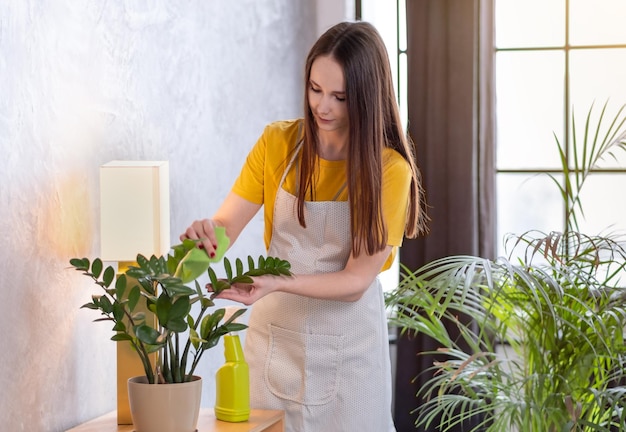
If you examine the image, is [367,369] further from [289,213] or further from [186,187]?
[186,187]

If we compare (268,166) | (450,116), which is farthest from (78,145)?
(450,116)

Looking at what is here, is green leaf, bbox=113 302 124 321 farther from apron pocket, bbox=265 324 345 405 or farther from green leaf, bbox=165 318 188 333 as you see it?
apron pocket, bbox=265 324 345 405

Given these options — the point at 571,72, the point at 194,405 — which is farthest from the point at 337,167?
the point at 571,72

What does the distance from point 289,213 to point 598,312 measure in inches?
41.5

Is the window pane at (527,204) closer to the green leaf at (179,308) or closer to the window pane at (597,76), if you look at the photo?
the window pane at (597,76)

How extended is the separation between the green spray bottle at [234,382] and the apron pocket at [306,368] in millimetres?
96

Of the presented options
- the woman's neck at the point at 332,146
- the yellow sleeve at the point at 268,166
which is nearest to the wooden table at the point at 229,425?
the yellow sleeve at the point at 268,166

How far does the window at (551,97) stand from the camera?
13.5 ft

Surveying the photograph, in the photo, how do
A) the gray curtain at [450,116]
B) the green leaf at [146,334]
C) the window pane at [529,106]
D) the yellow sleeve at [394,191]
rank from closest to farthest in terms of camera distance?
1. the green leaf at [146,334]
2. the yellow sleeve at [394,191]
3. the gray curtain at [450,116]
4. the window pane at [529,106]

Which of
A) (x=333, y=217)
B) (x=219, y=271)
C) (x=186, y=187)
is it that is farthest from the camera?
(x=219, y=271)

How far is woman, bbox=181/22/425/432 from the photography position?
7.42ft

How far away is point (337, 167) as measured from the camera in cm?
238

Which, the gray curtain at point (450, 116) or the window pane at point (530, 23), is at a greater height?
the window pane at point (530, 23)

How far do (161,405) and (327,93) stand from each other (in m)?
0.80
